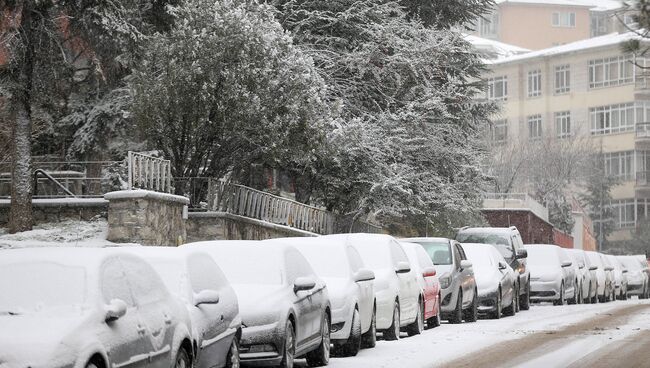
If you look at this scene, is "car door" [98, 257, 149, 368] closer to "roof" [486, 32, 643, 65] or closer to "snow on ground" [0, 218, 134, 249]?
"snow on ground" [0, 218, 134, 249]

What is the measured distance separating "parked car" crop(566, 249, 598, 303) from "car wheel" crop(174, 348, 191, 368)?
93.8ft

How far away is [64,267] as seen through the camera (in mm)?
10969

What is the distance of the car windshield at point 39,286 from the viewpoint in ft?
34.4

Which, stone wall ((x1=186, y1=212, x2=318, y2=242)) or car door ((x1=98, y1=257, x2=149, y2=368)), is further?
stone wall ((x1=186, y1=212, x2=318, y2=242))

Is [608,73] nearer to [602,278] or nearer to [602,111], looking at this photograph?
[602,111]

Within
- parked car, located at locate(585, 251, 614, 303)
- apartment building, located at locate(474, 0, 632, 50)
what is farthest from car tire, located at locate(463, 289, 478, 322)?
apartment building, located at locate(474, 0, 632, 50)

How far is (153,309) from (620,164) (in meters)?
92.8

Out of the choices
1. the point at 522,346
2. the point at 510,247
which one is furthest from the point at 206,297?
the point at 510,247

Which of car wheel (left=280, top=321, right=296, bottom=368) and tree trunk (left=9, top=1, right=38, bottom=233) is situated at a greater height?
tree trunk (left=9, top=1, right=38, bottom=233)

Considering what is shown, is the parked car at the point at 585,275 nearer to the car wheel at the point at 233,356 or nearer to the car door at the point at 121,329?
the car wheel at the point at 233,356

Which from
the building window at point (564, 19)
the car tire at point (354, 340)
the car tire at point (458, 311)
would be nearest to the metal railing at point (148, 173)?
the car tire at point (458, 311)

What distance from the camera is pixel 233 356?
13492mm

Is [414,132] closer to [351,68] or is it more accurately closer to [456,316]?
[351,68]

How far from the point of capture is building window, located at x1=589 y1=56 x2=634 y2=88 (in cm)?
10017
